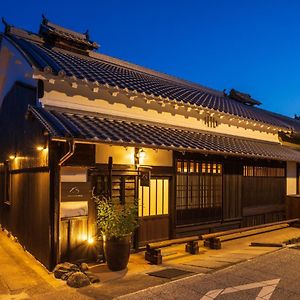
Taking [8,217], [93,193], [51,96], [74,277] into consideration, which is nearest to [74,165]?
[93,193]

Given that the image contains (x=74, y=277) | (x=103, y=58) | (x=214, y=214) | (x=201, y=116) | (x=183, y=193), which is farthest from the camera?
(x=103, y=58)

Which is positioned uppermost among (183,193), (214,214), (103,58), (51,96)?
(103,58)

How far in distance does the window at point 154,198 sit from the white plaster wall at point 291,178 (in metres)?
8.69

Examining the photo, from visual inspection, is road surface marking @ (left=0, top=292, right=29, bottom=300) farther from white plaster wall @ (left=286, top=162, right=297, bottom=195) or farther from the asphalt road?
white plaster wall @ (left=286, top=162, right=297, bottom=195)

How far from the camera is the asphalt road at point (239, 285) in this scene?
636cm

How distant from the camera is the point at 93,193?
8805mm

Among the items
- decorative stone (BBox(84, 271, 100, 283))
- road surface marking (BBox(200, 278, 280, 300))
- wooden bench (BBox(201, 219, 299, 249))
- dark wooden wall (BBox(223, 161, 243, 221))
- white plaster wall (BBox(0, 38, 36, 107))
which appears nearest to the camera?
road surface marking (BBox(200, 278, 280, 300))

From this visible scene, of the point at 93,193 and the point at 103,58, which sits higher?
the point at 103,58

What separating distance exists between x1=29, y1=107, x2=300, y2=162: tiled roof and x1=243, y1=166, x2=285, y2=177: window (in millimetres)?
1024

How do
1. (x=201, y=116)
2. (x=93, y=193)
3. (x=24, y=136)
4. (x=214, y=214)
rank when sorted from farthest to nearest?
(x=201, y=116) → (x=214, y=214) → (x=24, y=136) → (x=93, y=193)

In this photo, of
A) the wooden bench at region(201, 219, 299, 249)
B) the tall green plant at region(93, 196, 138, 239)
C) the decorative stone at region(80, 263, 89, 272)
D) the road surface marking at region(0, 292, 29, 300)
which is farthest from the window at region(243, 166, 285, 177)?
the road surface marking at region(0, 292, 29, 300)

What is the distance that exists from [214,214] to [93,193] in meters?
5.66

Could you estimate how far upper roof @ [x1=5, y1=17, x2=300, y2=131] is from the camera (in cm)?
982

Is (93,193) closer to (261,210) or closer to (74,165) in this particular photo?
(74,165)
